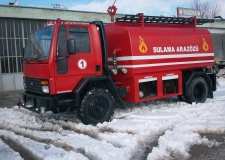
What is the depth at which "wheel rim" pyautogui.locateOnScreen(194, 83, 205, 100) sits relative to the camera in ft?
30.5

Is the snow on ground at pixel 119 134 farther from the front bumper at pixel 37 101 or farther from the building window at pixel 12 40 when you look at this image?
the building window at pixel 12 40

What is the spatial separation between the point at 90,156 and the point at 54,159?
0.64 m

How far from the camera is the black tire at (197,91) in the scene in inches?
354

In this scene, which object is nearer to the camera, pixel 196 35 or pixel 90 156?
pixel 90 156

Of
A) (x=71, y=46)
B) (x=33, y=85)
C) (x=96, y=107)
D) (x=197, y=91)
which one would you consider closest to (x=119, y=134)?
(x=96, y=107)

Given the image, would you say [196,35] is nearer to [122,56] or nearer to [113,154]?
[122,56]

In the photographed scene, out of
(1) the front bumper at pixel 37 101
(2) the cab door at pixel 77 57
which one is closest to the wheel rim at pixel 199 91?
(2) the cab door at pixel 77 57

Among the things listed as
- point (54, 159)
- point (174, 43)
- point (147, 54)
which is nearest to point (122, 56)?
point (147, 54)

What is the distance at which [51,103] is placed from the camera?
611 centimetres

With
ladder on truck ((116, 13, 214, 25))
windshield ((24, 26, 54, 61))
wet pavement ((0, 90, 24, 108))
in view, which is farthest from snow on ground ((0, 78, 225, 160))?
ladder on truck ((116, 13, 214, 25))

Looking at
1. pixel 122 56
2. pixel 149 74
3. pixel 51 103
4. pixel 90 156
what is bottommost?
pixel 90 156

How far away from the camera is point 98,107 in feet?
22.3

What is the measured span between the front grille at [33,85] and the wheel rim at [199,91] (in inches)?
217

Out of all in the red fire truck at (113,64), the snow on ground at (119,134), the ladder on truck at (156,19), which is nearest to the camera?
the snow on ground at (119,134)
